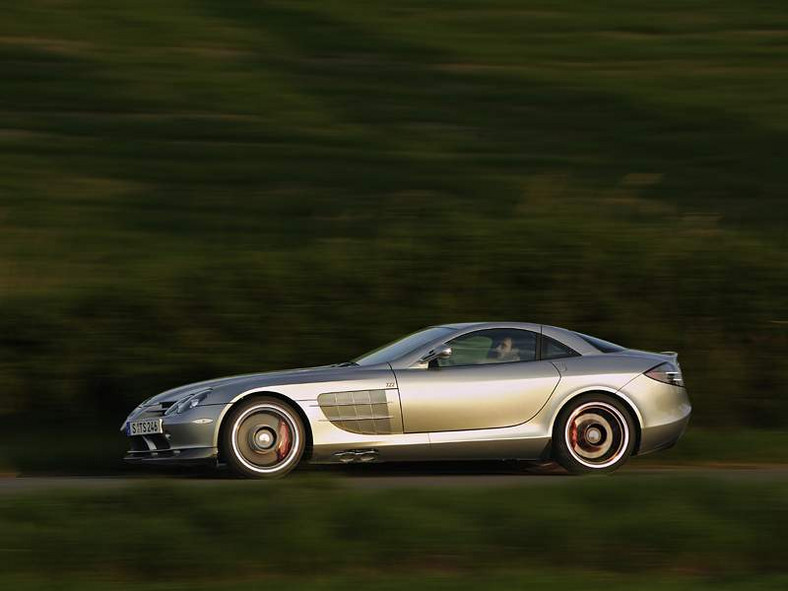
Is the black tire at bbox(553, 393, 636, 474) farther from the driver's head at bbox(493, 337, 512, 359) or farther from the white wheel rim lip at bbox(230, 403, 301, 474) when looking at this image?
the white wheel rim lip at bbox(230, 403, 301, 474)

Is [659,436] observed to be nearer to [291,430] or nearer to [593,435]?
[593,435]

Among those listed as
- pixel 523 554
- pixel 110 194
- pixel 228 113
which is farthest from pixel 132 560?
pixel 228 113

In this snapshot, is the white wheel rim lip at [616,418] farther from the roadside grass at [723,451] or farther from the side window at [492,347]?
the roadside grass at [723,451]

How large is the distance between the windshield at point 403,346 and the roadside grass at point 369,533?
3611 mm

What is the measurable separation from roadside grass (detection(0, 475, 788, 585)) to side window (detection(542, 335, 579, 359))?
3640 mm

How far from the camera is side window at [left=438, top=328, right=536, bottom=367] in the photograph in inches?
417

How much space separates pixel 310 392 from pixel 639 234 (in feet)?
18.5

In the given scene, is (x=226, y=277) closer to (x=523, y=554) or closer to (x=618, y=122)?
(x=523, y=554)

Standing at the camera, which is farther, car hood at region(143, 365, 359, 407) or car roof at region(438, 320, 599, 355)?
car roof at region(438, 320, 599, 355)

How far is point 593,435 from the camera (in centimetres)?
1059

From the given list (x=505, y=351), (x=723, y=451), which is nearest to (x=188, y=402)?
(x=505, y=351)

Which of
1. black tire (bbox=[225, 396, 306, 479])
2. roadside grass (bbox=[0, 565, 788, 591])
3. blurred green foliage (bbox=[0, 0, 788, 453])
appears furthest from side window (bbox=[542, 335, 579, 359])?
roadside grass (bbox=[0, 565, 788, 591])

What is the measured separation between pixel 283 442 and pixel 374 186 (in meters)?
11.4

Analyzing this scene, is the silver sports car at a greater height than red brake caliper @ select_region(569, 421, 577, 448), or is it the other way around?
the silver sports car
